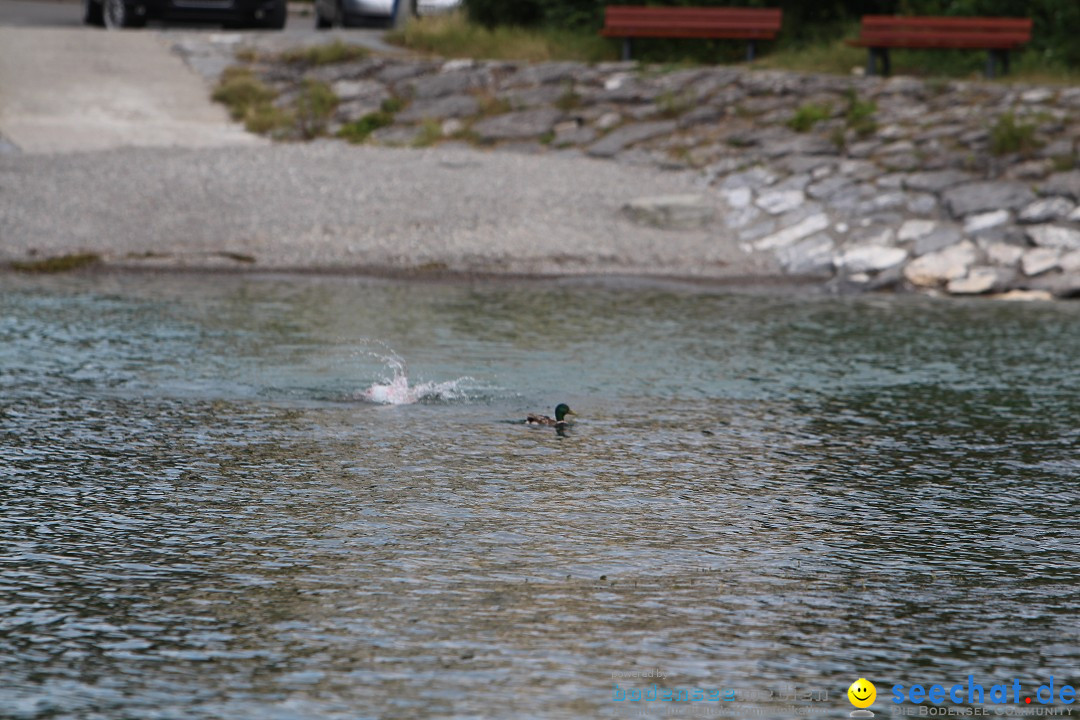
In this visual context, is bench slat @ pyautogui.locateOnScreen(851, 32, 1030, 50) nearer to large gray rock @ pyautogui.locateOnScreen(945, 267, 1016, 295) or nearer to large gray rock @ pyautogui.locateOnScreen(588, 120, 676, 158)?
large gray rock @ pyautogui.locateOnScreen(588, 120, 676, 158)

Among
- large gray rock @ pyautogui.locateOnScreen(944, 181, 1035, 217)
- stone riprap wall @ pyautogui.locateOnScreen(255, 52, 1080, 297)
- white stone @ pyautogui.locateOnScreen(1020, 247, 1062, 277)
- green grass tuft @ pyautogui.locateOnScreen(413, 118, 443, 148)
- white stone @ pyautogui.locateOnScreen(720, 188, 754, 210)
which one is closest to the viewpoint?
white stone @ pyautogui.locateOnScreen(1020, 247, 1062, 277)

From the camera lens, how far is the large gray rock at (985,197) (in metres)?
21.1

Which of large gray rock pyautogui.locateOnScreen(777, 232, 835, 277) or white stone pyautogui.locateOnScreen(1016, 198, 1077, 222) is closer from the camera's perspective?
large gray rock pyautogui.locateOnScreen(777, 232, 835, 277)

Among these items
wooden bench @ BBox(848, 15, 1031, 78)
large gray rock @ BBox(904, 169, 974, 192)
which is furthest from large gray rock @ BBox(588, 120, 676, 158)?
large gray rock @ BBox(904, 169, 974, 192)

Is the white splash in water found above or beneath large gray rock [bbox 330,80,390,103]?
beneath

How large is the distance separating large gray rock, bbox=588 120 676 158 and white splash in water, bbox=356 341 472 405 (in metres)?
11.9

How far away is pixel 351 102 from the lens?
86.1ft


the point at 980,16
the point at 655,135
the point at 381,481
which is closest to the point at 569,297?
the point at 655,135

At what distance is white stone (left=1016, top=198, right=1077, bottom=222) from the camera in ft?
68.2

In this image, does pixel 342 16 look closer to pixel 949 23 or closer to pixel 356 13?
pixel 356 13

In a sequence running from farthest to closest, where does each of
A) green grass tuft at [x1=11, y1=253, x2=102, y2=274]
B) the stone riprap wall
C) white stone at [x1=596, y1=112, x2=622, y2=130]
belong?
1. white stone at [x1=596, y1=112, x2=622, y2=130]
2. the stone riprap wall
3. green grass tuft at [x1=11, y1=253, x2=102, y2=274]

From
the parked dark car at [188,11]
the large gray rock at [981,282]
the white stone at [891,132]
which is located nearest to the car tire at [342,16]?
the parked dark car at [188,11]

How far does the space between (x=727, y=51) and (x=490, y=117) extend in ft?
→ 16.3

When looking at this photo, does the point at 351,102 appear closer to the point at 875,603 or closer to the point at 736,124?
the point at 736,124
